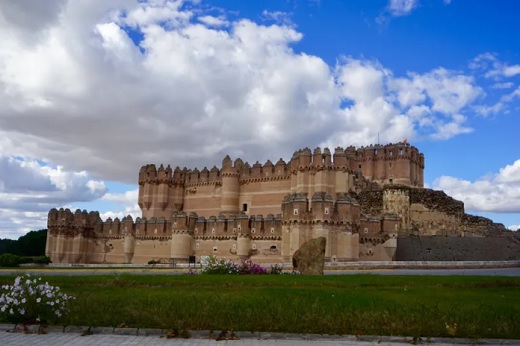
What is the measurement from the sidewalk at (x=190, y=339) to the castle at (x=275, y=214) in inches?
1503

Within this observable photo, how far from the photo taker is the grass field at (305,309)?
43.2ft

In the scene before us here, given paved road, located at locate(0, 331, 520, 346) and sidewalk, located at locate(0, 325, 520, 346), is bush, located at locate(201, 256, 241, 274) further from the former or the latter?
paved road, located at locate(0, 331, 520, 346)

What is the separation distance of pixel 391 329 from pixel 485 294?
7786 millimetres

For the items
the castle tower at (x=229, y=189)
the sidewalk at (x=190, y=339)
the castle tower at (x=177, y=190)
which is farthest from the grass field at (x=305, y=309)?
the castle tower at (x=177, y=190)

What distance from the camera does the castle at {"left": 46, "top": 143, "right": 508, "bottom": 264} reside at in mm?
52781

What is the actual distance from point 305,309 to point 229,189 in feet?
194

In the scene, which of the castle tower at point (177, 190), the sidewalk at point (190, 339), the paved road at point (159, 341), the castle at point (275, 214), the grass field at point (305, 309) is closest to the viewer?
the paved road at point (159, 341)

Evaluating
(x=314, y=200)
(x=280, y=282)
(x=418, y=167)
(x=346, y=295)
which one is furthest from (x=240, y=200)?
(x=346, y=295)

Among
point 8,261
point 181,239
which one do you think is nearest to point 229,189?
point 181,239

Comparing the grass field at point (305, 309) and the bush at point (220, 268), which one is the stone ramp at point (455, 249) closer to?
the bush at point (220, 268)

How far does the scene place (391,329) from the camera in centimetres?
1312

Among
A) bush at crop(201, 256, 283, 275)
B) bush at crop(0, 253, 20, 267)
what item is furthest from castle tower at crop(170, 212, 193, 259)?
bush at crop(201, 256, 283, 275)

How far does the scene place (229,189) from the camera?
73.4 m

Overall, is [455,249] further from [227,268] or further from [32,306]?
[32,306]
